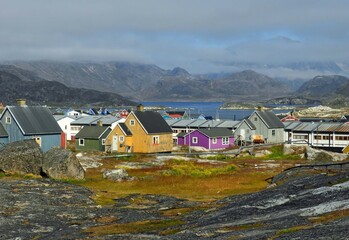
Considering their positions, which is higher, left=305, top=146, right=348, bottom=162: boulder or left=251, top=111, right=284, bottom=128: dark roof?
left=251, top=111, right=284, bottom=128: dark roof

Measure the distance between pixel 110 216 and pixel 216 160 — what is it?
58.5 metres

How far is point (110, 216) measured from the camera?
41844 mm

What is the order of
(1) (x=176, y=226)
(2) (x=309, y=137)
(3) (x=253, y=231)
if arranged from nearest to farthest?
1. (3) (x=253, y=231)
2. (1) (x=176, y=226)
3. (2) (x=309, y=137)

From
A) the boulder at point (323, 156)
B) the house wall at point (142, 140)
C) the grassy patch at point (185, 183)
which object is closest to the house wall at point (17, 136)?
the grassy patch at point (185, 183)

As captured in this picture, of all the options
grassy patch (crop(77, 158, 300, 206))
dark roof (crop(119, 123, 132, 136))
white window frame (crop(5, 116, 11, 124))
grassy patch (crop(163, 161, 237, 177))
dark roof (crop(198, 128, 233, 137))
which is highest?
white window frame (crop(5, 116, 11, 124))

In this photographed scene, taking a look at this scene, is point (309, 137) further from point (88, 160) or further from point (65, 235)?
point (65, 235)

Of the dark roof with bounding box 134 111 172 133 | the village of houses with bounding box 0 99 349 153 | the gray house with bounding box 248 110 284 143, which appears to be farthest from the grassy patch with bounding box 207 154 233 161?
the gray house with bounding box 248 110 284 143

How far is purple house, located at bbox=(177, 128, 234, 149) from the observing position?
4774 inches

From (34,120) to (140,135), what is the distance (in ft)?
73.3

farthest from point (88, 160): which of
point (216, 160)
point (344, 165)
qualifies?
point (344, 165)

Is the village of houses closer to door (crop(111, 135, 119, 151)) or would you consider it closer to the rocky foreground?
door (crop(111, 135, 119, 151))

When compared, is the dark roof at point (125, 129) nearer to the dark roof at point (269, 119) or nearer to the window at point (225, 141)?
the window at point (225, 141)

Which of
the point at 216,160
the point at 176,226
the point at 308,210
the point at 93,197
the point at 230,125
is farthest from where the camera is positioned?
the point at 230,125

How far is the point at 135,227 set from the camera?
119 ft
